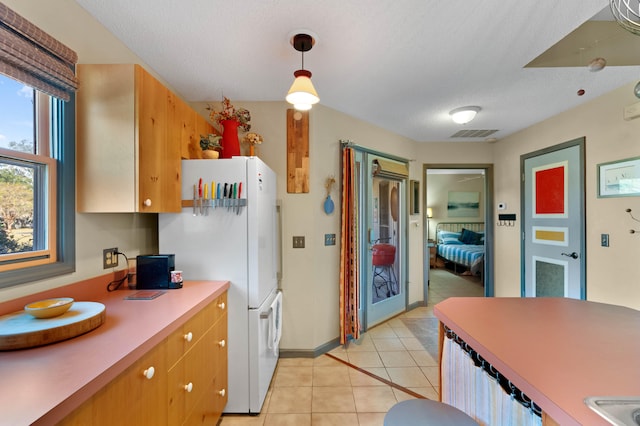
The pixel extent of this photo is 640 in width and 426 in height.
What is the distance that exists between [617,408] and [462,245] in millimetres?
6380

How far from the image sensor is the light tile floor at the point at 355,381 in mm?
1888

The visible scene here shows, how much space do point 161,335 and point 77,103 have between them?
4.18 ft

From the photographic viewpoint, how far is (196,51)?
186 centimetres

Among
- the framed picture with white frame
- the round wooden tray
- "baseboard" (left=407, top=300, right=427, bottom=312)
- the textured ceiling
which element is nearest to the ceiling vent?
the textured ceiling

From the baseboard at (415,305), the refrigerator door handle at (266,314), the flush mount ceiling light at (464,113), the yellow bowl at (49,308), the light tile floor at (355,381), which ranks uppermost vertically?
the flush mount ceiling light at (464,113)

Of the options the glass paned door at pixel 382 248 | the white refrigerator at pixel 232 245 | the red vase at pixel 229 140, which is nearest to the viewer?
the white refrigerator at pixel 232 245

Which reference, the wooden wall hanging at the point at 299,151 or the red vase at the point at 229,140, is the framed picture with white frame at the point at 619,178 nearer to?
the wooden wall hanging at the point at 299,151

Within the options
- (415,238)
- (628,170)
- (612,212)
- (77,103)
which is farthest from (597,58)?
(77,103)

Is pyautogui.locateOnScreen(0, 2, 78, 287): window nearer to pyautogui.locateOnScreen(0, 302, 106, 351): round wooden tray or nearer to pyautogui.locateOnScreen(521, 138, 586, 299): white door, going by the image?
pyautogui.locateOnScreen(0, 302, 106, 351): round wooden tray

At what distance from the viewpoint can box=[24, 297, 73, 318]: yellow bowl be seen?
1034 mm

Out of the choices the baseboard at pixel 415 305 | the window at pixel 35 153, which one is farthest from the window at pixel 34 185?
A: the baseboard at pixel 415 305

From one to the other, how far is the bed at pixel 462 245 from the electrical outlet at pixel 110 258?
5.80m

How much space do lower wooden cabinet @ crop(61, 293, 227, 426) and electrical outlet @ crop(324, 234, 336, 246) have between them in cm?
122

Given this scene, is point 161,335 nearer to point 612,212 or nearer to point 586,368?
point 586,368
